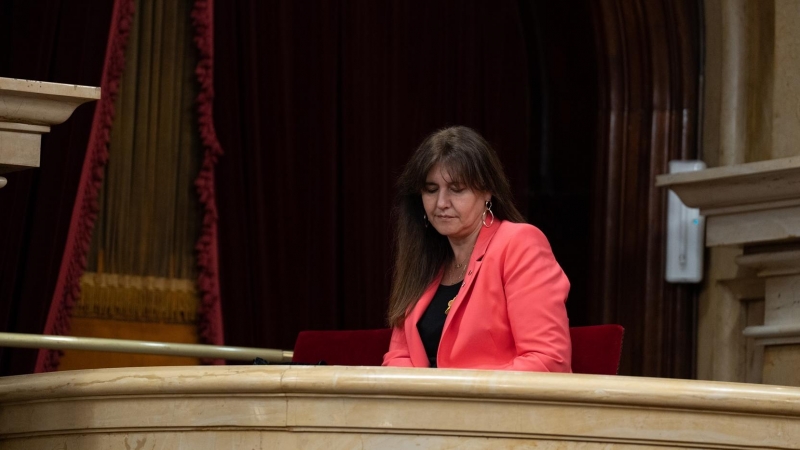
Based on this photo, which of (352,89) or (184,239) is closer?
(184,239)

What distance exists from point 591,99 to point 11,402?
3389 millimetres

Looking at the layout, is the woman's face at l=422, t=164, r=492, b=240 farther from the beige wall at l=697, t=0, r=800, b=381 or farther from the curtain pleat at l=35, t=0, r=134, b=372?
the beige wall at l=697, t=0, r=800, b=381

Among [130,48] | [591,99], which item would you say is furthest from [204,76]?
[591,99]

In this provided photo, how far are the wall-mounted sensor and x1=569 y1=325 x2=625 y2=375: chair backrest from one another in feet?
6.81

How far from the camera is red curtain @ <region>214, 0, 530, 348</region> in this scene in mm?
4820

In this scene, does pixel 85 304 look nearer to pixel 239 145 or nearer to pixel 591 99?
pixel 239 145

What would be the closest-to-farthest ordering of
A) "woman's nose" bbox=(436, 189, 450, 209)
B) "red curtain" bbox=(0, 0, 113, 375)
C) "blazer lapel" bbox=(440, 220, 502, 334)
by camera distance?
"blazer lapel" bbox=(440, 220, 502, 334) → "woman's nose" bbox=(436, 189, 450, 209) → "red curtain" bbox=(0, 0, 113, 375)

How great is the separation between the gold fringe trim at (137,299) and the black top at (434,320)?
65.4 inches

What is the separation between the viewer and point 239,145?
4824 mm

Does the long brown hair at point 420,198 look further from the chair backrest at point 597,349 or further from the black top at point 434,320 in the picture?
the chair backrest at point 597,349

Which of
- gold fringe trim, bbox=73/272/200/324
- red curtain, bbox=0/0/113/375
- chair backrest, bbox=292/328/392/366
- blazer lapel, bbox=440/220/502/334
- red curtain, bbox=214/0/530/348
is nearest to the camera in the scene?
blazer lapel, bbox=440/220/502/334

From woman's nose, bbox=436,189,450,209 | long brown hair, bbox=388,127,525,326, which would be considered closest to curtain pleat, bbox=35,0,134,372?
long brown hair, bbox=388,127,525,326

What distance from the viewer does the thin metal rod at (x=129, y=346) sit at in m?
3.33

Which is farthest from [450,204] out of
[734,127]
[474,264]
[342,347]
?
[734,127]
